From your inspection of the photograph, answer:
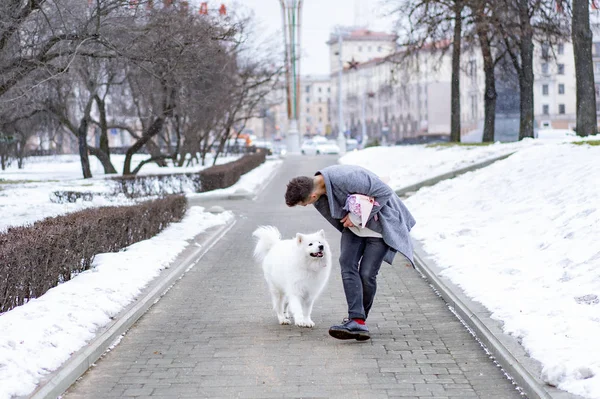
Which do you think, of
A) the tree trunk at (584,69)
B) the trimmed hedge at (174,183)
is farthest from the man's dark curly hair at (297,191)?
the trimmed hedge at (174,183)

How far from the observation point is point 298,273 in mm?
8703

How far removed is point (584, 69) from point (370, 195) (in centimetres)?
2007

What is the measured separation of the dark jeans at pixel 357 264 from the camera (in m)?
8.33

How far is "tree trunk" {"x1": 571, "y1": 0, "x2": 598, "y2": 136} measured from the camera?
25.4m

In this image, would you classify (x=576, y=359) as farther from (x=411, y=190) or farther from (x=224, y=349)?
(x=411, y=190)

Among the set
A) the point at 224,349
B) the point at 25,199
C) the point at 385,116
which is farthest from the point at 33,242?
the point at 385,116

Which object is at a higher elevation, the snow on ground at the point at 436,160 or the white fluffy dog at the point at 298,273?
the snow on ground at the point at 436,160

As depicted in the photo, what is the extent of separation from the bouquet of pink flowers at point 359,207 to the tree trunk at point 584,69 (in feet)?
63.3

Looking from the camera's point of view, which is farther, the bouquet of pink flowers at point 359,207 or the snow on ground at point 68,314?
the bouquet of pink flowers at point 359,207

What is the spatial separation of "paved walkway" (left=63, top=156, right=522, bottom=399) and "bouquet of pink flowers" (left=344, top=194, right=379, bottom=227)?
1.18m

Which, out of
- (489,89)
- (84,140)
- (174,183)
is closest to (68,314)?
(174,183)

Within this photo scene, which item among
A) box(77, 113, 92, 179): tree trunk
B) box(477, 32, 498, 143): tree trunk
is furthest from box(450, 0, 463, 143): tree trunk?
box(77, 113, 92, 179): tree trunk

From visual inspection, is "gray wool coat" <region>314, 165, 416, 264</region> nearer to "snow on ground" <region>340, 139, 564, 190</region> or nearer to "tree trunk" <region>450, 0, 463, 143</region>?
"snow on ground" <region>340, 139, 564, 190</region>

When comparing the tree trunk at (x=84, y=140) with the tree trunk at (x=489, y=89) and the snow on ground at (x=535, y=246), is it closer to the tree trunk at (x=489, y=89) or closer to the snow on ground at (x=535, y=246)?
the tree trunk at (x=489, y=89)
